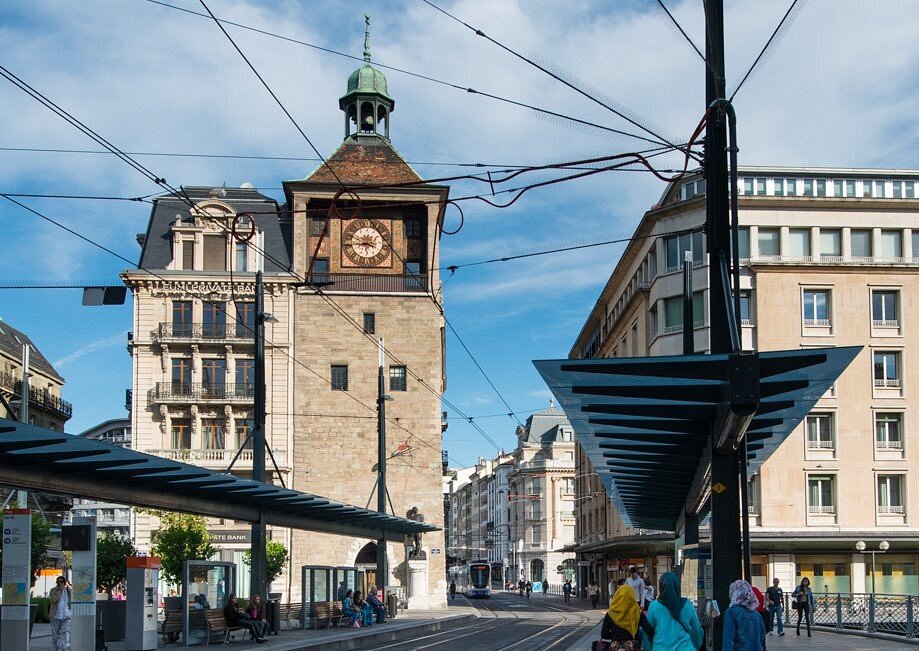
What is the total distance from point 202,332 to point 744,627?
5011 cm

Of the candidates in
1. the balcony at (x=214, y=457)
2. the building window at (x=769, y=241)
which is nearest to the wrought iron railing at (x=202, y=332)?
the balcony at (x=214, y=457)

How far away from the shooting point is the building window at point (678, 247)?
176ft

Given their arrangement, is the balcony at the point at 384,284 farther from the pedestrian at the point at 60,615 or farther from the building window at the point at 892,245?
the pedestrian at the point at 60,615

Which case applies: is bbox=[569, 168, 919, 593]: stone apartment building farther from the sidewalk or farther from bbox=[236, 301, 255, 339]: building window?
bbox=[236, 301, 255, 339]: building window

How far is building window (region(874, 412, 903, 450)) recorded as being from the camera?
5062cm

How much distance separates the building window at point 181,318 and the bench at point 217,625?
32.9 metres

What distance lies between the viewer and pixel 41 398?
7956 centimetres

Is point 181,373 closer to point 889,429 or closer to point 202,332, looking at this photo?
point 202,332

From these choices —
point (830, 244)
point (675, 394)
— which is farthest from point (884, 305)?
point (675, 394)

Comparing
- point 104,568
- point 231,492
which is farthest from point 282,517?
point 104,568

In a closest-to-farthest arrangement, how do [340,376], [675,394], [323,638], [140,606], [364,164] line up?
[675,394] → [140,606] → [323,638] → [340,376] → [364,164]

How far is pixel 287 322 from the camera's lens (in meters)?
59.6

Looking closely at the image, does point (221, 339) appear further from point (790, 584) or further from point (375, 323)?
point (790, 584)

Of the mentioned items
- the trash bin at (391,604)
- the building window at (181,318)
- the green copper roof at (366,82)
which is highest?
the green copper roof at (366,82)
